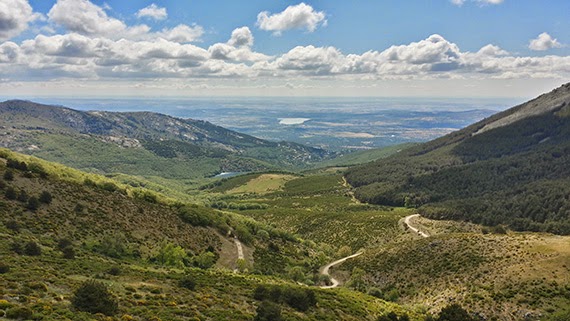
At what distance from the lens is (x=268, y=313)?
129 feet

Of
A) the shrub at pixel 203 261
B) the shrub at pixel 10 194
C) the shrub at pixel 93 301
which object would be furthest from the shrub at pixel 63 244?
the shrub at pixel 93 301

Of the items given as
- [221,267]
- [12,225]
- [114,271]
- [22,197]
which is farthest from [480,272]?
[22,197]

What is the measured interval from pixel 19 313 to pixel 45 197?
47.0 m

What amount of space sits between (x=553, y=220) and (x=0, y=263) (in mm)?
172164

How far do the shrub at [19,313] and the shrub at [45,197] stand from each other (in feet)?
151

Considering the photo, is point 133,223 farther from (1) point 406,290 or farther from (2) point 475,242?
(2) point 475,242

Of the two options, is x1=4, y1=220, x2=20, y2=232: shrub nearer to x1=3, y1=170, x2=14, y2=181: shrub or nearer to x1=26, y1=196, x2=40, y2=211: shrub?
x1=26, y1=196, x2=40, y2=211: shrub

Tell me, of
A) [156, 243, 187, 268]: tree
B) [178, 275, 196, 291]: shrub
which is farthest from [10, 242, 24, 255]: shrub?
[156, 243, 187, 268]: tree

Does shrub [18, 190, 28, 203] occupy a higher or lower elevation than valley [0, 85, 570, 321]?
higher

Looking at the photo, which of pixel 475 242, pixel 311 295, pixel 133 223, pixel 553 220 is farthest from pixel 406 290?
pixel 553 220

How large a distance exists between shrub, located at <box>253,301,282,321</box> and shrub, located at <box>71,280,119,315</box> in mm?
14269

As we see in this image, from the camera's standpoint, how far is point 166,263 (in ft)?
209

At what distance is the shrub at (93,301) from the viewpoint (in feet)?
102

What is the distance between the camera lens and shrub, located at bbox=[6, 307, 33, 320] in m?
26.2
